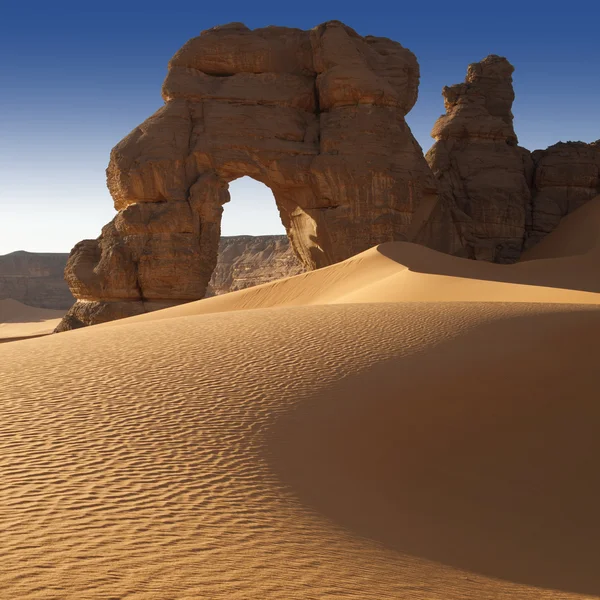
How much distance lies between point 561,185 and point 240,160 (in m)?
16.2

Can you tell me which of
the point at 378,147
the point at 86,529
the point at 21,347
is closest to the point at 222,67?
the point at 378,147

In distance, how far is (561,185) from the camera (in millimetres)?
29469

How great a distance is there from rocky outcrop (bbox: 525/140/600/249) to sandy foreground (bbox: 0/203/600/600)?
1986 cm

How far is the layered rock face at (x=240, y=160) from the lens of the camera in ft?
76.3

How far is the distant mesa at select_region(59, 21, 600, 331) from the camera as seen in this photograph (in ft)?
76.4

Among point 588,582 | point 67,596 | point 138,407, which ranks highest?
point 138,407

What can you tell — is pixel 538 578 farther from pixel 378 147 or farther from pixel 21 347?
pixel 378 147

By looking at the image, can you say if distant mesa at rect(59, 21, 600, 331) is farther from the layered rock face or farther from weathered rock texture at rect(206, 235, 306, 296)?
weathered rock texture at rect(206, 235, 306, 296)

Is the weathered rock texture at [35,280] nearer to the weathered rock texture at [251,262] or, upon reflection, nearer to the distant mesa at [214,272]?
the distant mesa at [214,272]

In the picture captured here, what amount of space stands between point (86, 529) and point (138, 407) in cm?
246

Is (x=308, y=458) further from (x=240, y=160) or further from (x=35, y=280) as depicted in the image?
(x=35, y=280)

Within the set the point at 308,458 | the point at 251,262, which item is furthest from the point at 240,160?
the point at 251,262

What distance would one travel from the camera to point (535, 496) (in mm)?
5758

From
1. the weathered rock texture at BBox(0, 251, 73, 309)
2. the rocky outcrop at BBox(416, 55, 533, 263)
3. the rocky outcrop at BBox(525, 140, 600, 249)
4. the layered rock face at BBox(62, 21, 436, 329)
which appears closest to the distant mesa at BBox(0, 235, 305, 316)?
the weathered rock texture at BBox(0, 251, 73, 309)
